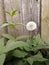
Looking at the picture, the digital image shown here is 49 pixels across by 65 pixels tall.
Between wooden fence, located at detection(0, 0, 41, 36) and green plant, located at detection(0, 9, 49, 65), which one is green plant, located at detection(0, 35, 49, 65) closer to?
green plant, located at detection(0, 9, 49, 65)

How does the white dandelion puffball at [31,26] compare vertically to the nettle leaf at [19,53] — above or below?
above

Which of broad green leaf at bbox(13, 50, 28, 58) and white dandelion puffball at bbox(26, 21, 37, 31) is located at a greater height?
white dandelion puffball at bbox(26, 21, 37, 31)

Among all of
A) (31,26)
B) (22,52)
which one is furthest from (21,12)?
(22,52)

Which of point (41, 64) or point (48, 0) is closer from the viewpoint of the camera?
point (41, 64)

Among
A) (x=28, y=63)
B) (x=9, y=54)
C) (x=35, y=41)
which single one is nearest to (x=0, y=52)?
(x=9, y=54)

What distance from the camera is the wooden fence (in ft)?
4.80

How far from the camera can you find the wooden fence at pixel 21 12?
1.46 meters

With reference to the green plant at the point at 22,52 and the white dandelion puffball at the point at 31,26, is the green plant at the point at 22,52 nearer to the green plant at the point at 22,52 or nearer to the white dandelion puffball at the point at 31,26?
the green plant at the point at 22,52

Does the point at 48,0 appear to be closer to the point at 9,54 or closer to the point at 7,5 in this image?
the point at 7,5

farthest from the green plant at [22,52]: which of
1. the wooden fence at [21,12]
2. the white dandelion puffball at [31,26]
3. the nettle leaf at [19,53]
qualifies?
the wooden fence at [21,12]

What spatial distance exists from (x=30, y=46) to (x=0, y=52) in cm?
27

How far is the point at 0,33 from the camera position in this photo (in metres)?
1.54

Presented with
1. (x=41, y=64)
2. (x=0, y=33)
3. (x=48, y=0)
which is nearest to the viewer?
(x=41, y=64)

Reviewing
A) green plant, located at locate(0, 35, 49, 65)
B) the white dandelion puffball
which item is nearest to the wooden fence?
the white dandelion puffball
